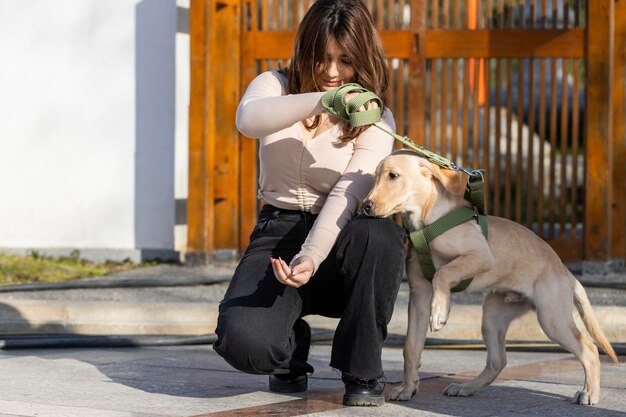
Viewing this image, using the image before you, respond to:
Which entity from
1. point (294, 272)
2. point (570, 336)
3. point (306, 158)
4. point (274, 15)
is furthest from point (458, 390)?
point (274, 15)

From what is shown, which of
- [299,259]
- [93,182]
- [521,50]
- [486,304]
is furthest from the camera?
[93,182]

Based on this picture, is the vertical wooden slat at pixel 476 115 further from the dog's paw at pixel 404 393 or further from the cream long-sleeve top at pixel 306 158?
the dog's paw at pixel 404 393

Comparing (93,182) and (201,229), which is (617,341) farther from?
(93,182)

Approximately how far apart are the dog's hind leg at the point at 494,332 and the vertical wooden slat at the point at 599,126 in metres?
3.82

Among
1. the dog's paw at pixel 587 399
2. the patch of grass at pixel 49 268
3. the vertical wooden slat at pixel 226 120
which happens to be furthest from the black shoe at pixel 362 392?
the vertical wooden slat at pixel 226 120

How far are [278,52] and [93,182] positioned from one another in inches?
76.3

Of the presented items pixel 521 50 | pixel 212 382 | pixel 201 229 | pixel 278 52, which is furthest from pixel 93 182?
pixel 212 382

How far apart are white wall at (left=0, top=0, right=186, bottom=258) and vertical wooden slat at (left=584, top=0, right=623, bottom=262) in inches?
129

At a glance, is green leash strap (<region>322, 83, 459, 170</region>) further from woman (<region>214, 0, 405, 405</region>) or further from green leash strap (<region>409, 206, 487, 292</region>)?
green leash strap (<region>409, 206, 487, 292</region>)

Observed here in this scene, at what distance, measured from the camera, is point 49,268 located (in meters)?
9.54

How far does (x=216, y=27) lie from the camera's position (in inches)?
375

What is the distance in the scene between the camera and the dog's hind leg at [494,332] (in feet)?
17.2

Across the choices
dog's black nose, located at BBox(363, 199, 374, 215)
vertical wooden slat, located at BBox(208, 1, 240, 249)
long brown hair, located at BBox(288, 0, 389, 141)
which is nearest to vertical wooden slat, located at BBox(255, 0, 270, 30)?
vertical wooden slat, located at BBox(208, 1, 240, 249)

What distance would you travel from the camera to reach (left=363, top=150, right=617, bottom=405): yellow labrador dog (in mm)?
4992
